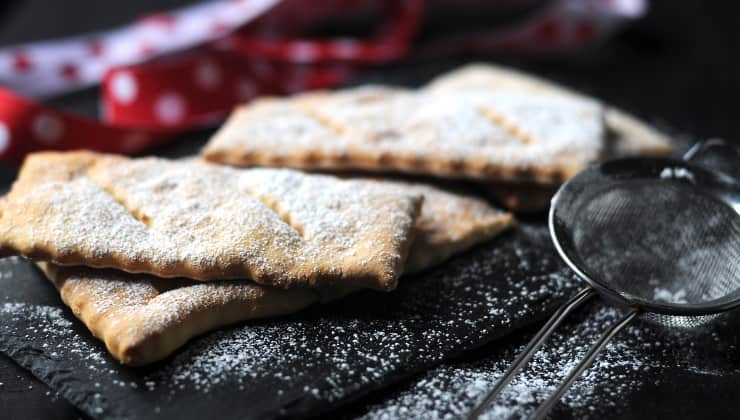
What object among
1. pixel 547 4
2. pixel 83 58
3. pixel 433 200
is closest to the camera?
pixel 433 200

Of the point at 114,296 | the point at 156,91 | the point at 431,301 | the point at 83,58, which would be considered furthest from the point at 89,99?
the point at 431,301

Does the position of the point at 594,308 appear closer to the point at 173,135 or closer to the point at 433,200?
the point at 433,200

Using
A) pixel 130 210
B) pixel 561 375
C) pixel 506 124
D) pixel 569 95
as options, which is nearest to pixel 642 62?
pixel 569 95

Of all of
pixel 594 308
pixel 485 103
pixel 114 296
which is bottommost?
pixel 594 308

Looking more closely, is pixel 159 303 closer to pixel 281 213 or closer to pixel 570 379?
pixel 281 213

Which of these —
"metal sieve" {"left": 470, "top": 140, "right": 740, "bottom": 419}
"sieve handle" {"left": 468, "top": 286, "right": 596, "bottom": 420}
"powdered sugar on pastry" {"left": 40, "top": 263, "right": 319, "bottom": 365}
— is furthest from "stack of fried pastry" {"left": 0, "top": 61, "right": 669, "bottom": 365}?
"sieve handle" {"left": 468, "top": 286, "right": 596, "bottom": 420}

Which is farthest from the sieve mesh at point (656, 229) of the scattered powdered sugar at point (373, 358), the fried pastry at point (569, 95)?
the fried pastry at point (569, 95)

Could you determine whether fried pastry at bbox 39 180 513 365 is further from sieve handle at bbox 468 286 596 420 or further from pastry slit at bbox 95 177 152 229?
sieve handle at bbox 468 286 596 420
